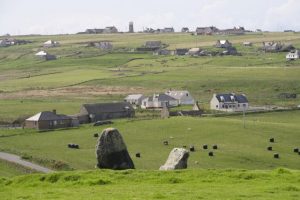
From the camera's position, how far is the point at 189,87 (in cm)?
13288

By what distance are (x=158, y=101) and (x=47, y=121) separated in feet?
97.7

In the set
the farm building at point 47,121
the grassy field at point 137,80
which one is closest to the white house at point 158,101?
the grassy field at point 137,80

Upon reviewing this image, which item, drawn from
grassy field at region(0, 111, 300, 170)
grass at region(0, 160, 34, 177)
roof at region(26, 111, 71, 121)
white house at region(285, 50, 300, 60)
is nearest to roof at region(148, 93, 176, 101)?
roof at region(26, 111, 71, 121)

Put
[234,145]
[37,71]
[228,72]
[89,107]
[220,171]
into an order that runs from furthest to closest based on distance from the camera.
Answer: [37,71], [228,72], [89,107], [234,145], [220,171]

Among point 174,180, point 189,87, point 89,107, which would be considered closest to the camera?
point 174,180

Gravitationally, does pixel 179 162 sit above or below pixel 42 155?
above

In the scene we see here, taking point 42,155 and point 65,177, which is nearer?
point 65,177

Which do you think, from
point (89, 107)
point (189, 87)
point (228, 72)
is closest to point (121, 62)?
point (228, 72)

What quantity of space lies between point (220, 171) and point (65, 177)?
25.8ft

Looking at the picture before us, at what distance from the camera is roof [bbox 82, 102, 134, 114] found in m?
91.4

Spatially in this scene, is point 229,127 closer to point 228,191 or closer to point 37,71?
point 228,191

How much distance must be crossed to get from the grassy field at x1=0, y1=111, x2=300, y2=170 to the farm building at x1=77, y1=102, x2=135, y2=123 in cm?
1151

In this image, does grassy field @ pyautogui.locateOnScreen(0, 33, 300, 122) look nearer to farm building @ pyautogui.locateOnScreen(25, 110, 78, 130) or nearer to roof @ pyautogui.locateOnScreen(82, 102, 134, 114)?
roof @ pyautogui.locateOnScreen(82, 102, 134, 114)

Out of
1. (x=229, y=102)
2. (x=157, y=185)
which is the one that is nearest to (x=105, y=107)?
(x=229, y=102)
